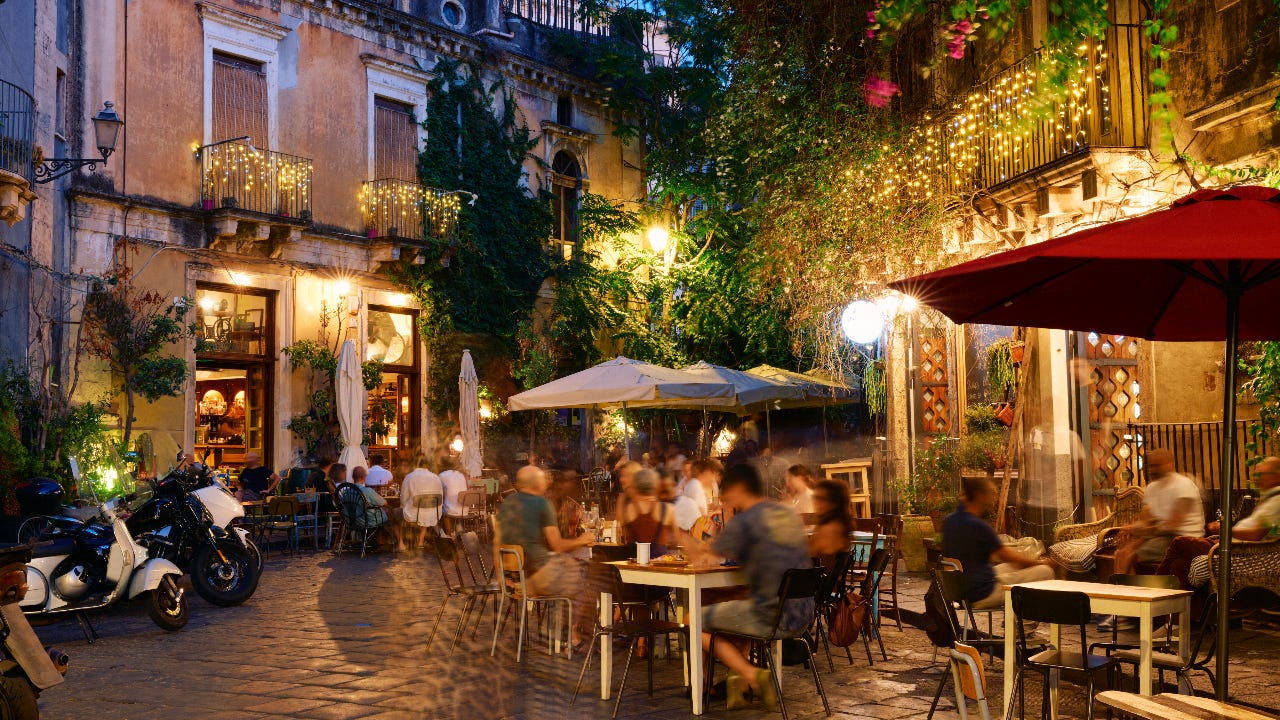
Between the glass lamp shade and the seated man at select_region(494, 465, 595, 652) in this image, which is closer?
the seated man at select_region(494, 465, 595, 652)

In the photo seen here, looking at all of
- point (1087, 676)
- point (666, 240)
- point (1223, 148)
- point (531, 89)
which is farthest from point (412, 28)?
point (1087, 676)

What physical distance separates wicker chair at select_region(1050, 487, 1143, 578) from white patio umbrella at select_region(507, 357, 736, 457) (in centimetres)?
461

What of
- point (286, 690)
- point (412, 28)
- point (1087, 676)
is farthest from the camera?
point (412, 28)

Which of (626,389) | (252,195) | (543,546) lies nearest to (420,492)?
(626,389)

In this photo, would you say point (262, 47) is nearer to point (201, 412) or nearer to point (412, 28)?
point (412, 28)

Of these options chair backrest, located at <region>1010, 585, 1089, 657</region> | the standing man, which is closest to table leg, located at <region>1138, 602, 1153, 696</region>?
chair backrest, located at <region>1010, 585, 1089, 657</region>

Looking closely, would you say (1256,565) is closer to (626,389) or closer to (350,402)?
(626,389)

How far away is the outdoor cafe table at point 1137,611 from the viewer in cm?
560

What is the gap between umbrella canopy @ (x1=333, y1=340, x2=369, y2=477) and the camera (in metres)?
17.7

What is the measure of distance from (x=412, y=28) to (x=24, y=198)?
9723mm

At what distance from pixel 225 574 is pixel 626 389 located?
190 inches

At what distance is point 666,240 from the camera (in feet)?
75.9

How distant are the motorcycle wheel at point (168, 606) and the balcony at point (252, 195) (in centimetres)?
934

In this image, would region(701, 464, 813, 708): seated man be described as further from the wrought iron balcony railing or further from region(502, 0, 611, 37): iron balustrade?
region(502, 0, 611, 37): iron balustrade
